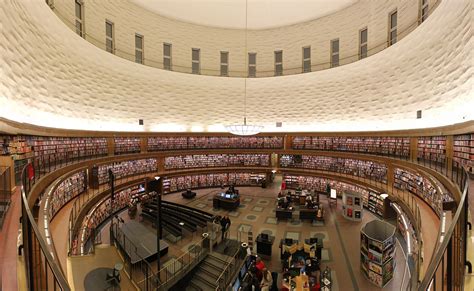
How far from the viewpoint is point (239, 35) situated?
48.9 feet

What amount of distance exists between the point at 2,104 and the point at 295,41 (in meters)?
14.4

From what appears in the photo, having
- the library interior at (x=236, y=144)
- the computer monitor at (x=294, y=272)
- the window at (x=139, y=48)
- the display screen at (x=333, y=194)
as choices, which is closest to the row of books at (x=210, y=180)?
the library interior at (x=236, y=144)

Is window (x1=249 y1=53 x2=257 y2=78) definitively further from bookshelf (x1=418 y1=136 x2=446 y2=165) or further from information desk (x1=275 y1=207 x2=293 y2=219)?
bookshelf (x1=418 y1=136 x2=446 y2=165)

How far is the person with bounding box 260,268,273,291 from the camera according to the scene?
569 centimetres

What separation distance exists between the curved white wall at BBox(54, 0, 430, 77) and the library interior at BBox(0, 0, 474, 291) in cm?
9

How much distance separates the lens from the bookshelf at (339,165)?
10.4 metres

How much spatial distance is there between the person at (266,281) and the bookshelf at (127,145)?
28.6 feet

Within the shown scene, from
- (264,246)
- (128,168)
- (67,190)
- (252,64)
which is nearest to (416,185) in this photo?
(264,246)

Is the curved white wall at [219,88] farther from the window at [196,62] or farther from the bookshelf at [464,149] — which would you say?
the window at [196,62]

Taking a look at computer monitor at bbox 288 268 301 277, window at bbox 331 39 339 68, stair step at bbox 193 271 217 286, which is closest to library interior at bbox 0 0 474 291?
stair step at bbox 193 271 217 286

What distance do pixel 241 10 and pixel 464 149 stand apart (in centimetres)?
1220

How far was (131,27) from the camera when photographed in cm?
1238

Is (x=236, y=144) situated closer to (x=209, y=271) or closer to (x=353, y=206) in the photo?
(x=353, y=206)

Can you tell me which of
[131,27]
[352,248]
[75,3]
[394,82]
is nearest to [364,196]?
[352,248]
